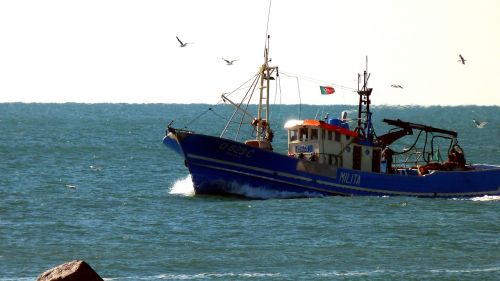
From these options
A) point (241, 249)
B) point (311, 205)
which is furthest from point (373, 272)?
point (311, 205)

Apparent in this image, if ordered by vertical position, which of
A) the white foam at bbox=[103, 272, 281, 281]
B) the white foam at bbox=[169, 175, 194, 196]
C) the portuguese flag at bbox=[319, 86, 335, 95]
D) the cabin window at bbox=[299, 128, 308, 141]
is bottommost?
the white foam at bbox=[103, 272, 281, 281]

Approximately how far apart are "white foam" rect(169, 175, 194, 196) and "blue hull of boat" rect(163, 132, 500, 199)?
4.55 m

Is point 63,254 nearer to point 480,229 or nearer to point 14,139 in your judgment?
point 480,229

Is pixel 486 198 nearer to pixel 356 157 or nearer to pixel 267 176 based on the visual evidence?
pixel 356 157

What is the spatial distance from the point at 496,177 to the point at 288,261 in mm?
20461

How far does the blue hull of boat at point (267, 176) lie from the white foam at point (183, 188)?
14.9ft

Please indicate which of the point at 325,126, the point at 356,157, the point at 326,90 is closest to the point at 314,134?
the point at 325,126

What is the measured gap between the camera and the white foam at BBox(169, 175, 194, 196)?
188ft

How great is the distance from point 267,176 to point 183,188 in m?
10.8

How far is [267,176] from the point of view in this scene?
5041 centimetres

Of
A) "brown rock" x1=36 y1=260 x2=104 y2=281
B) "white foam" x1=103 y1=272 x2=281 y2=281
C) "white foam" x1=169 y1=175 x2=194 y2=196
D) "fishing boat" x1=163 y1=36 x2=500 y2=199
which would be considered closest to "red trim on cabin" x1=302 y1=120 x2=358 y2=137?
"fishing boat" x1=163 y1=36 x2=500 y2=199

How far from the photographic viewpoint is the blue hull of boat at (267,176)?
50.1m

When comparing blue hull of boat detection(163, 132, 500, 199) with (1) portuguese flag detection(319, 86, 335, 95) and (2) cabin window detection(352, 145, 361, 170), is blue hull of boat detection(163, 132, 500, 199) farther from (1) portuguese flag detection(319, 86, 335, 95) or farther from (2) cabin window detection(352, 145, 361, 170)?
(1) portuguese flag detection(319, 86, 335, 95)

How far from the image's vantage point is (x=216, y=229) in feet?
145
